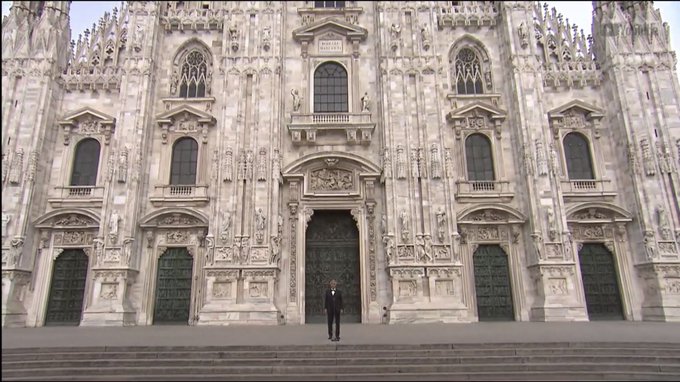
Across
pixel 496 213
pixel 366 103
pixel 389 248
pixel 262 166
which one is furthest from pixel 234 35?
pixel 496 213

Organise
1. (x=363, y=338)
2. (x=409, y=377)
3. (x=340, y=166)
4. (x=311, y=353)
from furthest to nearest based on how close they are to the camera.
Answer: (x=340, y=166) → (x=363, y=338) → (x=311, y=353) → (x=409, y=377)

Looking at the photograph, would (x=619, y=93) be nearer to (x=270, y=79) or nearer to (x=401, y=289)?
(x=401, y=289)

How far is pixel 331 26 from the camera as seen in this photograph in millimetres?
22531

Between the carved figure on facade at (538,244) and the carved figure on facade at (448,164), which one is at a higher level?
the carved figure on facade at (448,164)

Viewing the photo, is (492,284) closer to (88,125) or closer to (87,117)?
(88,125)

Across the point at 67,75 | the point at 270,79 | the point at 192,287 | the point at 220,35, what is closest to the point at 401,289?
the point at 192,287

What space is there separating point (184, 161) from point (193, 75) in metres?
4.65

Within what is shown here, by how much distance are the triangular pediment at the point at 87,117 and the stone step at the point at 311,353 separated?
13.2 metres

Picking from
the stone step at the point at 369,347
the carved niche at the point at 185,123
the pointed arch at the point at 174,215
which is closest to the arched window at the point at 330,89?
the carved niche at the point at 185,123

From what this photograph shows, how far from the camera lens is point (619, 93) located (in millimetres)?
20547

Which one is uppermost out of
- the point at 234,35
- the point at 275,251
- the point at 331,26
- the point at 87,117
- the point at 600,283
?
the point at 331,26

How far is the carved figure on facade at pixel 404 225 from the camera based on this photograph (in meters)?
18.9

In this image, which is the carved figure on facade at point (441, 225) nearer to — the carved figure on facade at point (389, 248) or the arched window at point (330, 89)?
the carved figure on facade at point (389, 248)

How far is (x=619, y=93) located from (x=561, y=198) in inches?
231
